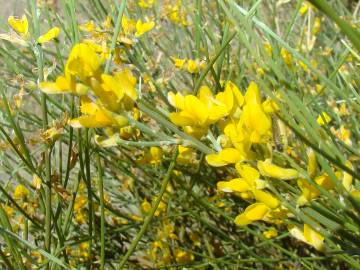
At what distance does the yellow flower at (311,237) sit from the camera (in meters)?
0.56

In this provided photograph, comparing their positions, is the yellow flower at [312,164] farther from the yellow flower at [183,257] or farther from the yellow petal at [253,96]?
the yellow flower at [183,257]

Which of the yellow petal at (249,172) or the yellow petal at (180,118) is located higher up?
the yellow petal at (180,118)

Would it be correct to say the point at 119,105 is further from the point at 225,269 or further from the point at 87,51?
the point at 225,269

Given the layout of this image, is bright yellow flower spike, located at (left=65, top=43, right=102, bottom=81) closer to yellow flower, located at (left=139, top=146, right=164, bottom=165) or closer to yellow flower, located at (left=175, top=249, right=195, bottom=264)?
yellow flower, located at (left=139, top=146, right=164, bottom=165)

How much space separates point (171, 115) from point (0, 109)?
76 cm

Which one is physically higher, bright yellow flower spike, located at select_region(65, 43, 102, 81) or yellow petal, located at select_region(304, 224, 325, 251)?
bright yellow flower spike, located at select_region(65, 43, 102, 81)

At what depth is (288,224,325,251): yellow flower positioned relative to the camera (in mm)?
557

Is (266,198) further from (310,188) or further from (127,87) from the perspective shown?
(127,87)

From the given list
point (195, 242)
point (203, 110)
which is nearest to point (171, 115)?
point (203, 110)

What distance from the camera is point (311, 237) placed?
1.86ft

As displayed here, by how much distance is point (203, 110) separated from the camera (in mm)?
565

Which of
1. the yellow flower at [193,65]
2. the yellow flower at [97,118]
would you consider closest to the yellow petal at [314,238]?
the yellow flower at [97,118]

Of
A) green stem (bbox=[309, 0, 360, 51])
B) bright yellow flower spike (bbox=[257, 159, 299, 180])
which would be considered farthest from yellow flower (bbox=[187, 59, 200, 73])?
green stem (bbox=[309, 0, 360, 51])

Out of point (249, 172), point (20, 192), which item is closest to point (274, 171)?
point (249, 172)
